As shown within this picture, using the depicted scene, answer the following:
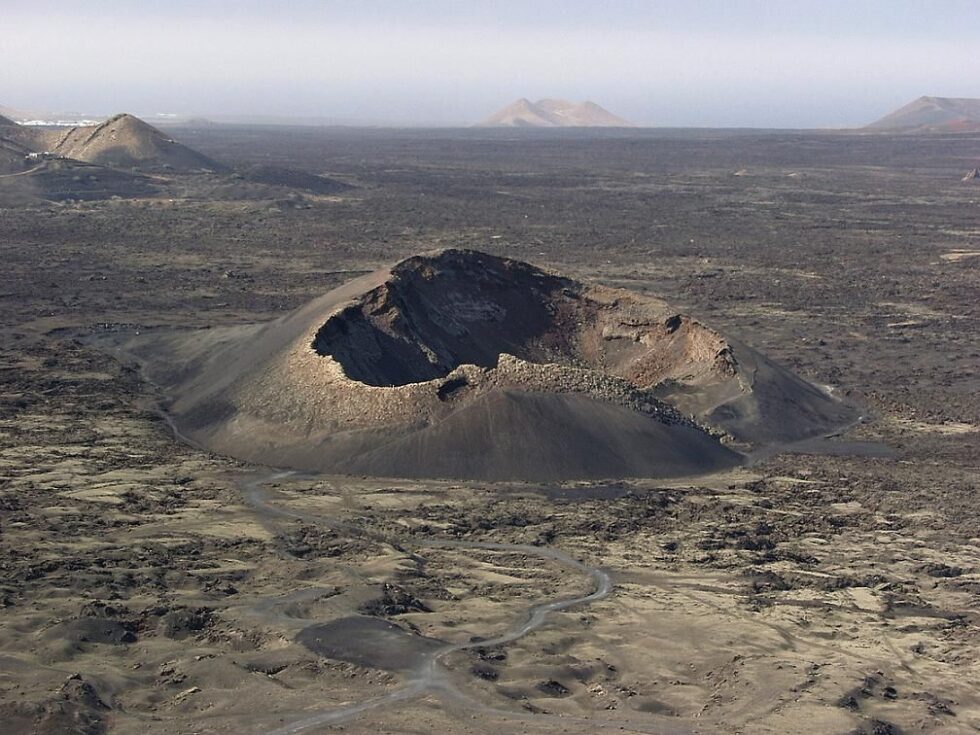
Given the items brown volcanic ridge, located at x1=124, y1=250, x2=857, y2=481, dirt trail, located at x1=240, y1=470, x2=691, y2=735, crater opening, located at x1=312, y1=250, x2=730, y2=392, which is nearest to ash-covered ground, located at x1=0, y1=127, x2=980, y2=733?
dirt trail, located at x1=240, y1=470, x2=691, y2=735

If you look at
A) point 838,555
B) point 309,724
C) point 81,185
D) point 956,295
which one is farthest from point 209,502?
point 81,185

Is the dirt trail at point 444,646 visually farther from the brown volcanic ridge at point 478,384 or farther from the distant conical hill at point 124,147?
the distant conical hill at point 124,147

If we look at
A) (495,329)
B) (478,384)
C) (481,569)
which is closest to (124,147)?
(495,329)

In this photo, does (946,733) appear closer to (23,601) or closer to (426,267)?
(23,601)

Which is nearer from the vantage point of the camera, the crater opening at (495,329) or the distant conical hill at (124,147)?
the crater opening at (495,329)

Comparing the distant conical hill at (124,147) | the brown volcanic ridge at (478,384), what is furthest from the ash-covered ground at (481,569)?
the distant conical hill at (124,147)
